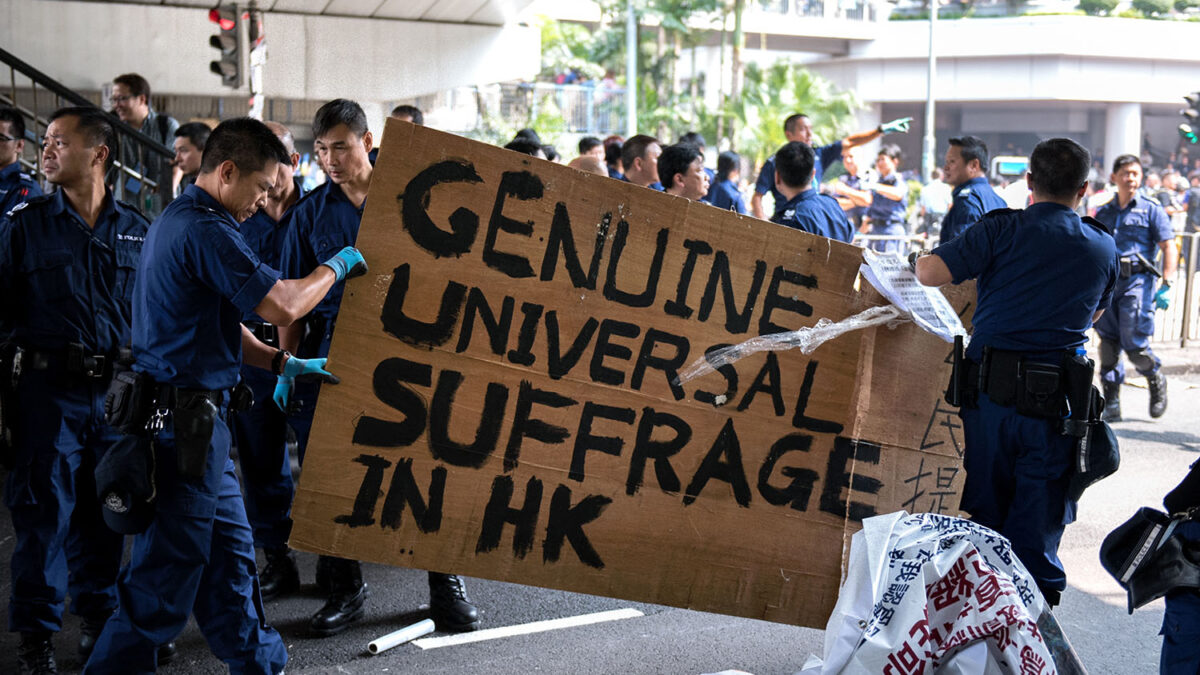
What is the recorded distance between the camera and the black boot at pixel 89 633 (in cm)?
444

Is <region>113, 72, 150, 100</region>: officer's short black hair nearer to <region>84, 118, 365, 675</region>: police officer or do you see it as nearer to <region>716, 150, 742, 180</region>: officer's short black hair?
<region>716, 150, 742, 180</region>: officer's short black hair

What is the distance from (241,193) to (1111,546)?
A: 9.41ft

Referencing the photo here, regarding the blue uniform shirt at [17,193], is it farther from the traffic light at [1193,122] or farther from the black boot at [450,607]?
the traffic light at [1193,122]

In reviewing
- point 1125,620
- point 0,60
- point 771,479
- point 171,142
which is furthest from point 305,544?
point 0,60

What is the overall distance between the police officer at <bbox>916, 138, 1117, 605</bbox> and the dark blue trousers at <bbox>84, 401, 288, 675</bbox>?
2523mm

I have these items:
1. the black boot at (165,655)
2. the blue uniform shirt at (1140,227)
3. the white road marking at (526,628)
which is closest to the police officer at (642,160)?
the white road marking at (526,628)

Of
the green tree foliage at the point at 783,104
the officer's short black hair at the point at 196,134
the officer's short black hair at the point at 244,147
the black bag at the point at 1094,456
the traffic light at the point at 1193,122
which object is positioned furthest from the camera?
the green tree foliage at the point at 783,104

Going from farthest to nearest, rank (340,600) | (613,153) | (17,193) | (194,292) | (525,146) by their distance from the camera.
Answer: (613,153) < (525,146) < (17,193) < (340,600) < (194,292)

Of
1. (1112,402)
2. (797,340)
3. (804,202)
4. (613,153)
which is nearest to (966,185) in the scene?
(804,202)

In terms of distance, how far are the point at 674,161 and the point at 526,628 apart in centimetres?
304

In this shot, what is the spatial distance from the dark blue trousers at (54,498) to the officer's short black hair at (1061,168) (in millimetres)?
3622

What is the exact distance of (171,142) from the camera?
30.3 ft

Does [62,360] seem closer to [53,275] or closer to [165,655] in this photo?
[53,275]

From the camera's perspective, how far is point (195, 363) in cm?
362
